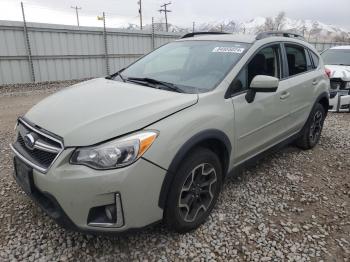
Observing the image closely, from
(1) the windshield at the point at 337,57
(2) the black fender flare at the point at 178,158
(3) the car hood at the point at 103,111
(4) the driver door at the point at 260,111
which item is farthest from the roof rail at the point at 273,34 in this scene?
(1) the windshield at the point at 337,57

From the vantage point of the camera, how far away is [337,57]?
356 inches

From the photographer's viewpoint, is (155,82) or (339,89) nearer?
(155,82)

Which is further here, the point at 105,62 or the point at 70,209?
the point at 105,62

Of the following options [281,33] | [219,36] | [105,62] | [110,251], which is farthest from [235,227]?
[105,62]

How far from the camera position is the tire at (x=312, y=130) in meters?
4.62

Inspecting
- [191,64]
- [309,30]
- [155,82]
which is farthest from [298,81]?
[309,30]

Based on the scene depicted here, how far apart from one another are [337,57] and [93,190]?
8998mm

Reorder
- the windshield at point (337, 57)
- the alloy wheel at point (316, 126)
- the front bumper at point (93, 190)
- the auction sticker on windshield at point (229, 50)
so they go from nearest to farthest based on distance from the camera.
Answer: the front bumper at point (93, 190) → the auction sticker on windshield at point (229, 50) → the alloy wheel at point (316, 126) → the windshield at point (337, 57)

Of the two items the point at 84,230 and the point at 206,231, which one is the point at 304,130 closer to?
the point at 206,231

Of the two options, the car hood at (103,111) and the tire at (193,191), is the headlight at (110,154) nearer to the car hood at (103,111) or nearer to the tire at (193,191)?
the car hood at (103,111)

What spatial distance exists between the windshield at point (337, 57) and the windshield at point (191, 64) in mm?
6691

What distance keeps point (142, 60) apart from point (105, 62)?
1126cm

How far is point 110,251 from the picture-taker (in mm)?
2590

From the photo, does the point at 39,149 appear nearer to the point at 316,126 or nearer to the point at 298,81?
the point at 298,81
